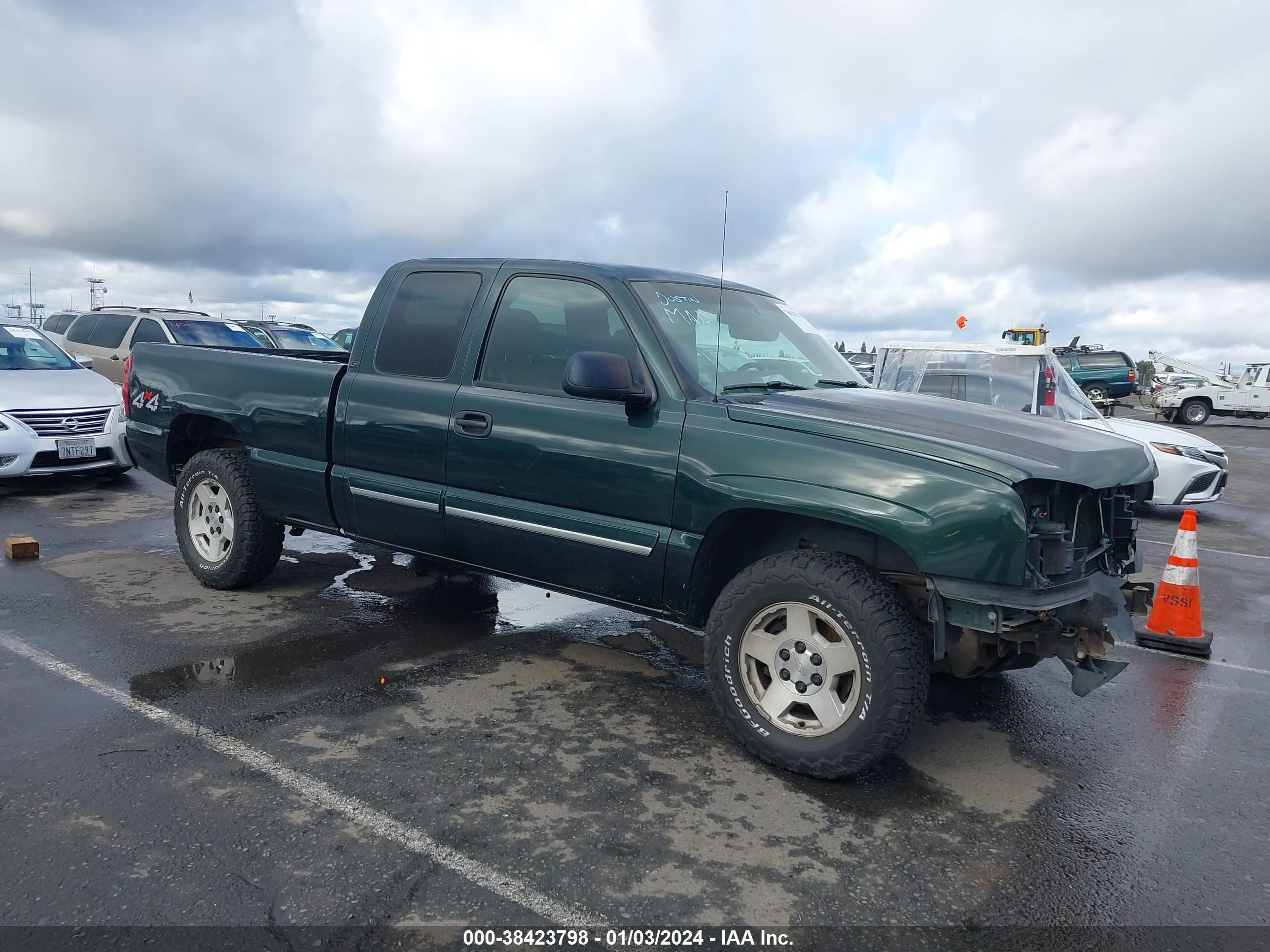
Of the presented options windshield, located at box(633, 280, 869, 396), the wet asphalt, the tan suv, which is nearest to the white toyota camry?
the wet asphalt

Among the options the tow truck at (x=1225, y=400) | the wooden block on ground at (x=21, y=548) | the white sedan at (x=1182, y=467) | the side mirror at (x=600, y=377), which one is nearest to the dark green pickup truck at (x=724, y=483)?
the side mirror at (x=600, y=377)

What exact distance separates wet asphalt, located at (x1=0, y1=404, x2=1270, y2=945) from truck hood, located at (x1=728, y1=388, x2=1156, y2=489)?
4.13 feet

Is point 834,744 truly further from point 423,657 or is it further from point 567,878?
point 423,657

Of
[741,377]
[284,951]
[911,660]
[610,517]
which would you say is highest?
[741,377]

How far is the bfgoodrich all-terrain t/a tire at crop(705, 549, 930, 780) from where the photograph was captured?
11.2 feet

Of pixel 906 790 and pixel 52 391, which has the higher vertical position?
pixel 52 391

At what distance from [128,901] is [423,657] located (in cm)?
218

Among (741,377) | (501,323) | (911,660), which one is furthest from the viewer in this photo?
(501,323)

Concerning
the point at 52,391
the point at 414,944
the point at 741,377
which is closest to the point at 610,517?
the point at 741,377

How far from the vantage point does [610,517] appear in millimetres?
4070

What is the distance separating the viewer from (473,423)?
448 centimetres

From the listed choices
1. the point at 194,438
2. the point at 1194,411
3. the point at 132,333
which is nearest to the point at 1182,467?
the point at 194,438

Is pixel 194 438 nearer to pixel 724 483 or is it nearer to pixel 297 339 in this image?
pixel 724 483

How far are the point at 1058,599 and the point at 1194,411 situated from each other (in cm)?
3064
